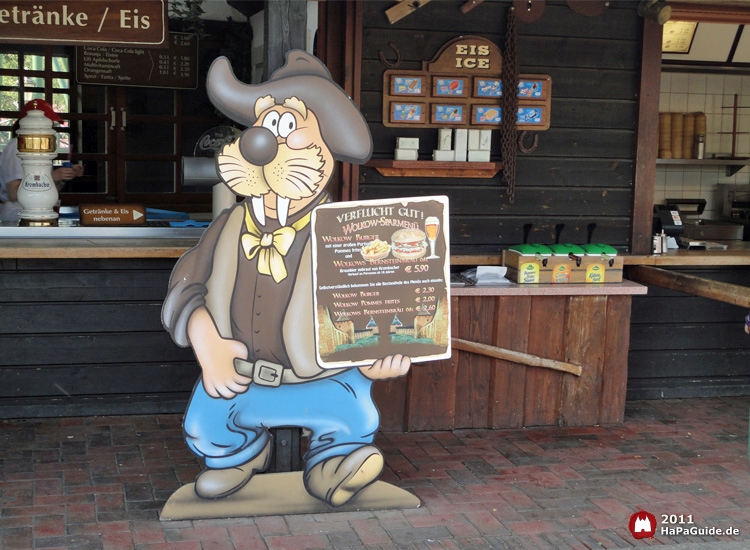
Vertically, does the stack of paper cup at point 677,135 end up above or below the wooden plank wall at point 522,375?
above

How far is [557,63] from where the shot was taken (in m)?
6.30

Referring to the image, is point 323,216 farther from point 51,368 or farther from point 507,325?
point 51,368

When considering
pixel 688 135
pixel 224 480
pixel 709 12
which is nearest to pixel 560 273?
pixel 709 12

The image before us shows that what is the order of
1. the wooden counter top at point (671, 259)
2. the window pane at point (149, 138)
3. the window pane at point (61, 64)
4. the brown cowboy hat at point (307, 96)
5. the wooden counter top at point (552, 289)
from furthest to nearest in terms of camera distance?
the window pane at point (149, 138) < the window pane at point (61, 64) < the wooden counter top at point (671, 259) < the wooden counter top at point (552, 289) < the brown cowboy hat at point (307, 96)

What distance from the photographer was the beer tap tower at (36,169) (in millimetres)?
6012

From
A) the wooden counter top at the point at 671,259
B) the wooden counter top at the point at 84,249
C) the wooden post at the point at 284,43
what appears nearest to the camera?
the wooden post at the point at 284,43

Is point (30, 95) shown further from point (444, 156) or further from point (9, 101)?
point (444, 156)

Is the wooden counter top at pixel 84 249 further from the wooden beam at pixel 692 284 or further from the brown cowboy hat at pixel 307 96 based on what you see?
the wooden beam at pixel 692 284

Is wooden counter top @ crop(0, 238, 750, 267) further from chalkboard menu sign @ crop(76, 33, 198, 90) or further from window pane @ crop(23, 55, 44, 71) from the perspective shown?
window pane @ crop(23, 55, 44, 71)

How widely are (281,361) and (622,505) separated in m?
1.84

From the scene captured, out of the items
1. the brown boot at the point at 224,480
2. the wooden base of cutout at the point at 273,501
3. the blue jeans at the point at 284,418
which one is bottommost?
the wooden base of cutout at the point at 273,501

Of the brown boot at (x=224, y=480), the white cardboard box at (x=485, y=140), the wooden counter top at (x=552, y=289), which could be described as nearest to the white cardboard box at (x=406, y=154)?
the white cardboard box at (x=485, y=140)

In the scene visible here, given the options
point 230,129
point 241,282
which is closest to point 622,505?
point 241,282

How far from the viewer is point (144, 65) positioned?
344 inches
